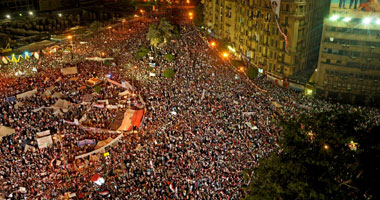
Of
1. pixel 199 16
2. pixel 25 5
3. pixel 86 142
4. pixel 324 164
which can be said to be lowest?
pixel 86 142

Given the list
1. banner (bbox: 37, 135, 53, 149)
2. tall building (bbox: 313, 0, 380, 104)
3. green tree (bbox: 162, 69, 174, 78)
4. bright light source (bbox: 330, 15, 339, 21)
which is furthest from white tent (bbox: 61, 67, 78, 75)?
bright light source (bbox: 330, 15, 339, 21)

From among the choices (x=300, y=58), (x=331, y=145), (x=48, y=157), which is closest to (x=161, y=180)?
(x=48, y=157)

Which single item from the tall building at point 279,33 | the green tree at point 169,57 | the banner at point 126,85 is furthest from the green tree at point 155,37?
the tall building at point 279,33

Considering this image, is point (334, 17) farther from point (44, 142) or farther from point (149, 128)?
point (44, 142)

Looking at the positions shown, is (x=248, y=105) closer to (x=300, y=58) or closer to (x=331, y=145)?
(x=331, y=145)

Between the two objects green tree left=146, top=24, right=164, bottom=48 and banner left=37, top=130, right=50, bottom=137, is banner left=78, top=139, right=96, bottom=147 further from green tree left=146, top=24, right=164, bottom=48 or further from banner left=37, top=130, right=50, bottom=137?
green tree left=146, top=24, right=164, bottom=48

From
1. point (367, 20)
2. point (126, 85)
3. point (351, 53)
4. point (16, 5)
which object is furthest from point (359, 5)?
point (16, 5)

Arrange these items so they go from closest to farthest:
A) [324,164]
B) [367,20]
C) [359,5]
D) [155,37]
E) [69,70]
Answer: [324,164] → [367,20] → [359,5] → [69,70] → [155,37]
